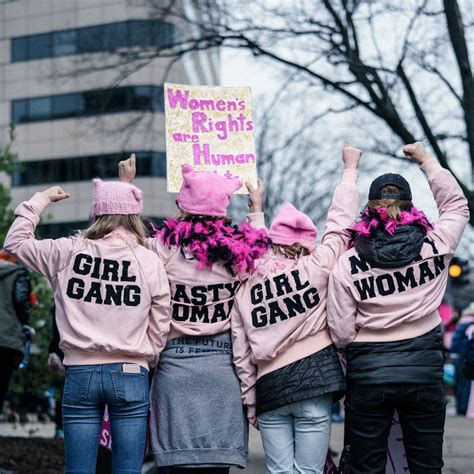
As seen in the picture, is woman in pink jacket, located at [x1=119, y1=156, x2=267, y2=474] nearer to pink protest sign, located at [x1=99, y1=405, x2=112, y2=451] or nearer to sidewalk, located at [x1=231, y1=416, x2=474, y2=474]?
pink protest sign, located at [x1=99, y1=405, x2=112, y2=451]

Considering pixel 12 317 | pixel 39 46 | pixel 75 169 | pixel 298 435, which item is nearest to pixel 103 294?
pixel 298 435

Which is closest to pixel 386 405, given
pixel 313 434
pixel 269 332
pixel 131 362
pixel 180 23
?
pixel 313 434

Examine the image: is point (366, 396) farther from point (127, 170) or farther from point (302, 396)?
point (127, 170)

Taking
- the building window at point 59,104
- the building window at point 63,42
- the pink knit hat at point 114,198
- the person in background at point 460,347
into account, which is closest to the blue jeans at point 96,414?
the pink knit hat at point 114,198

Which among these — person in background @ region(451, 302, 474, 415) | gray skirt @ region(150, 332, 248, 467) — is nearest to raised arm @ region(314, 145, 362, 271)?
gray skirt @ region(150, 332, 248, 467)

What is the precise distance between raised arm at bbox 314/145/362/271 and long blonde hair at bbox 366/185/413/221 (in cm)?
18

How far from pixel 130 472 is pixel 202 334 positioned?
78 cm

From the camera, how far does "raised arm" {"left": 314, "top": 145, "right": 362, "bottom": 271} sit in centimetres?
430

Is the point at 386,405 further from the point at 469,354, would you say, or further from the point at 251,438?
the point at 251,438

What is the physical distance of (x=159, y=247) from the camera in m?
4.32

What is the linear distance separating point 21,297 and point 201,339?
3013 millimetres

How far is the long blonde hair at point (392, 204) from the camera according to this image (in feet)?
13.9

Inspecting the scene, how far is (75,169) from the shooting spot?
132 feet

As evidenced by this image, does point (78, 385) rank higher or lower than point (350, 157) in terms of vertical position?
lower
